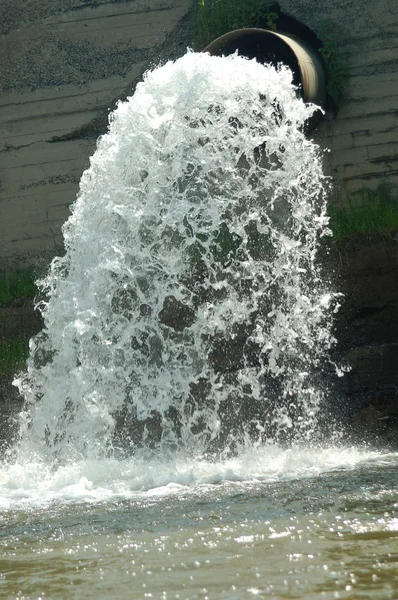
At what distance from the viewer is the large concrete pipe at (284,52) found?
560 centimetres

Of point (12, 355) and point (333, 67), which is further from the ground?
point (333, 67)

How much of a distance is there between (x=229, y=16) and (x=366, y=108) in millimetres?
1180

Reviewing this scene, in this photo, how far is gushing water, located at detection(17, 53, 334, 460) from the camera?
467cm

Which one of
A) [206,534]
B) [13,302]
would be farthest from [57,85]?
[206,534]

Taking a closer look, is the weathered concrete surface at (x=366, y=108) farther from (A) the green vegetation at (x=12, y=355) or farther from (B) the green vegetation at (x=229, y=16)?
(A) the green vegetation at (x=12, y=355)

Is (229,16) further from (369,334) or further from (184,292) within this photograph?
(369,334)

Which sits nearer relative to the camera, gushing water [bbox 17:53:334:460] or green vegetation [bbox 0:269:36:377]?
gushing water [bbox 17:53:334:460]

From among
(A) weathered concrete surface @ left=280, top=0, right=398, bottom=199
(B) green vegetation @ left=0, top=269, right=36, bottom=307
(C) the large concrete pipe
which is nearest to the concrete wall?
(B) green vegetation @ left=0, top=269, right=36, bottom=307

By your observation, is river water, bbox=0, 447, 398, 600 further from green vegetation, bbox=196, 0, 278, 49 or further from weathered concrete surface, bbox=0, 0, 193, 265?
green vegetation, bbox=196, 0, 278, 49

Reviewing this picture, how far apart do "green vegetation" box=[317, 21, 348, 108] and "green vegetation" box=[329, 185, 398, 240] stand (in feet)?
2.10

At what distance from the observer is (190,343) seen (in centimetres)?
507

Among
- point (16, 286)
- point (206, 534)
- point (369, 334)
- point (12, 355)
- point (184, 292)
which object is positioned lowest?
point (206, 534)

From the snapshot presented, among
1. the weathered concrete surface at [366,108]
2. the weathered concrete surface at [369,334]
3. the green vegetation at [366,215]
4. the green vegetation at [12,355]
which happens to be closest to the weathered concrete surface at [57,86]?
the green vegetation at [12,355]

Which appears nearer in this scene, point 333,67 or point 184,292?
point 184,292
